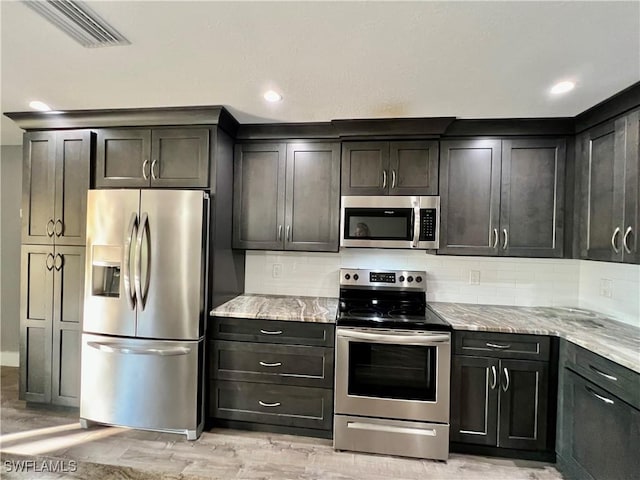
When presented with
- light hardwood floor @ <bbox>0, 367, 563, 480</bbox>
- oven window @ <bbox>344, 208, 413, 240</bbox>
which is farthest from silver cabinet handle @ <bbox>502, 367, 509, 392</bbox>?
oven window @ <bbox>344, 208, 413, 240</bbox>

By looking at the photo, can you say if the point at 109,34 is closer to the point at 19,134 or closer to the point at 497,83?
the point at 497,83

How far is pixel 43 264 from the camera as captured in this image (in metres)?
2.59

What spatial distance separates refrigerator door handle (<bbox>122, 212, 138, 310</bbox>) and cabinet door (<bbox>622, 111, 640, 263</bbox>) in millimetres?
3230

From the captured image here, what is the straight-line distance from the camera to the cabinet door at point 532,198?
252 centimetres

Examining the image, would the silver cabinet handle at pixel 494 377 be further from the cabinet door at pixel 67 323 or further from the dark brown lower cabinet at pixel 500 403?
the cabinet door at pixel 67 323

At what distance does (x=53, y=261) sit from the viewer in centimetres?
258

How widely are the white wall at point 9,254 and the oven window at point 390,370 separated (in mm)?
3718

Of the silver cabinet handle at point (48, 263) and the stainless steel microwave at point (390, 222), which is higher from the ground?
the stainless steel microwave at point (390, 222)

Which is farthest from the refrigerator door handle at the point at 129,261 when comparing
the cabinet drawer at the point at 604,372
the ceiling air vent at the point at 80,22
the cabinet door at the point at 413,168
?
the cabinet drawer at the point at 604,372

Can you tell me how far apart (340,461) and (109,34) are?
2780 millimetres

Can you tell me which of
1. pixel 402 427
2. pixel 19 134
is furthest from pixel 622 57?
pixel 19 134

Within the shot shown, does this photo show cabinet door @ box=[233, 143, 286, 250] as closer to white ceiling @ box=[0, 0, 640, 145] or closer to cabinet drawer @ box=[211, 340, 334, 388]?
white ceiling @ box=[0, 0, 640, 145]

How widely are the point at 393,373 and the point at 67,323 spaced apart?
2.56 m

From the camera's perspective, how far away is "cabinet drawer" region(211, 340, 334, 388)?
2.33 metres
